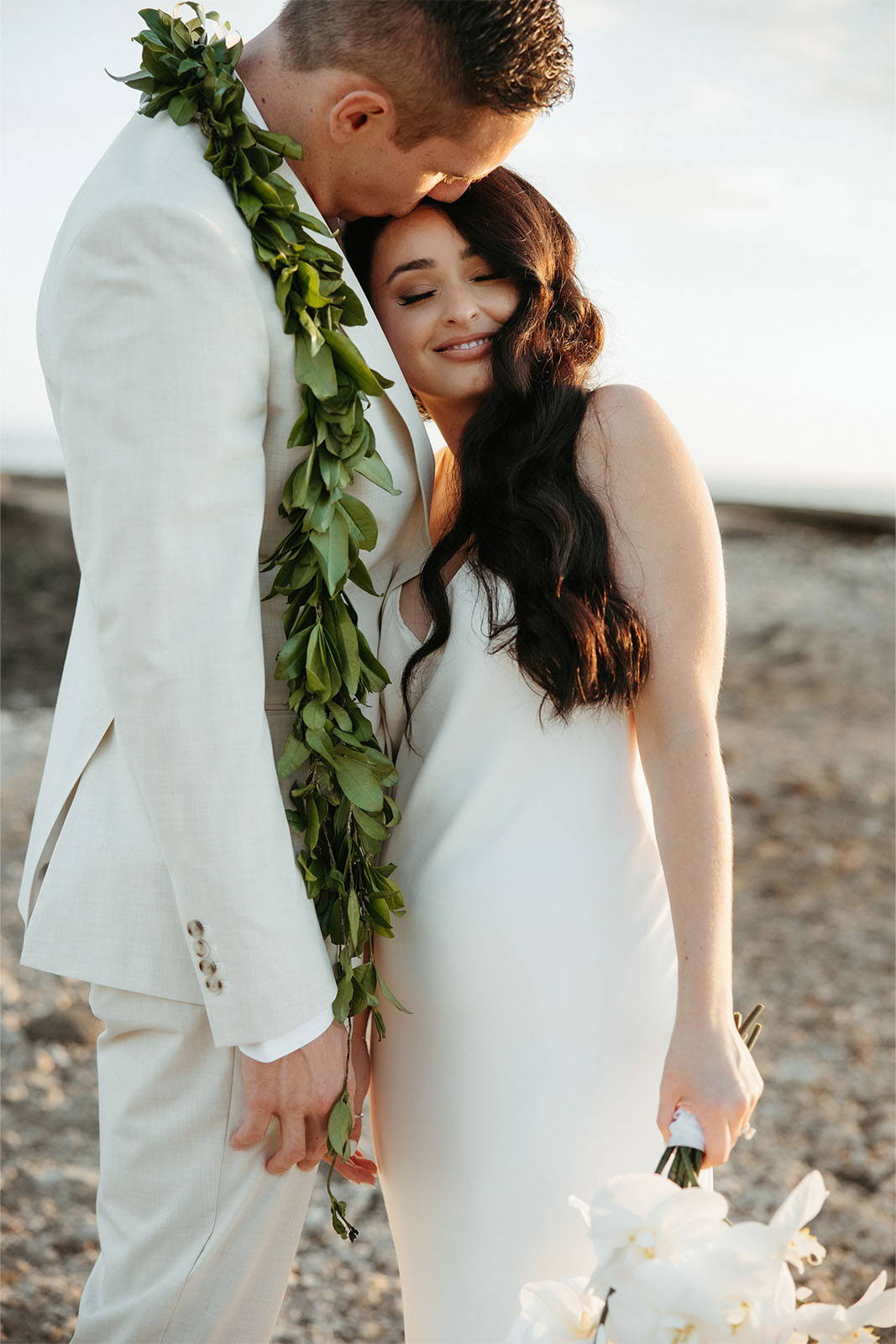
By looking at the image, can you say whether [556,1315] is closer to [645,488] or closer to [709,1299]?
[709,1299]

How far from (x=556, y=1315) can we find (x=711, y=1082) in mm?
498

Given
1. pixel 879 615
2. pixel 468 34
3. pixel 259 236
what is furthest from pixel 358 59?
pixel 879 615

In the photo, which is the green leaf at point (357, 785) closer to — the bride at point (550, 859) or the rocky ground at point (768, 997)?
the bride at point (550, 859)

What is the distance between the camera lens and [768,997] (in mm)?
5203

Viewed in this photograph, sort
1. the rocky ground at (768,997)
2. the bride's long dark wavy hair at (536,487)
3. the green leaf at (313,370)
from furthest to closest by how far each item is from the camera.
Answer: the rocky ground at (768,997), the bride's long dark wavy hair at (536,487), the green leaf at (313,370)

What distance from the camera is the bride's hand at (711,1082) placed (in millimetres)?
1753

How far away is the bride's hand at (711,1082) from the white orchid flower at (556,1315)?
0.38 m

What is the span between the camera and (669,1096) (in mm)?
1808

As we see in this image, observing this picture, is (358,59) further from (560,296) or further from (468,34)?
(560,296)

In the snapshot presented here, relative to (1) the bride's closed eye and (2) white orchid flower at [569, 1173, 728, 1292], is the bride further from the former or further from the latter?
(2) white orchid flower at [569, 1173, 728, 1292]

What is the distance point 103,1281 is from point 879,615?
1110cm

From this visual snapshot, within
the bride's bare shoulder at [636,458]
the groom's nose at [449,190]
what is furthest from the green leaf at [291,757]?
the groom's nose at [449,190]

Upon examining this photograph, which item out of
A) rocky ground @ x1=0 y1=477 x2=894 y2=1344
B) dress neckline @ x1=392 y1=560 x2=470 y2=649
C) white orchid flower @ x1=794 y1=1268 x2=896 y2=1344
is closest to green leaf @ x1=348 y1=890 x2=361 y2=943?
dress neckline @ x1=392 y1=560 x2=470 y2=649

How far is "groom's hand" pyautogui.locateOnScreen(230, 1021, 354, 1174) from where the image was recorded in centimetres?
177
